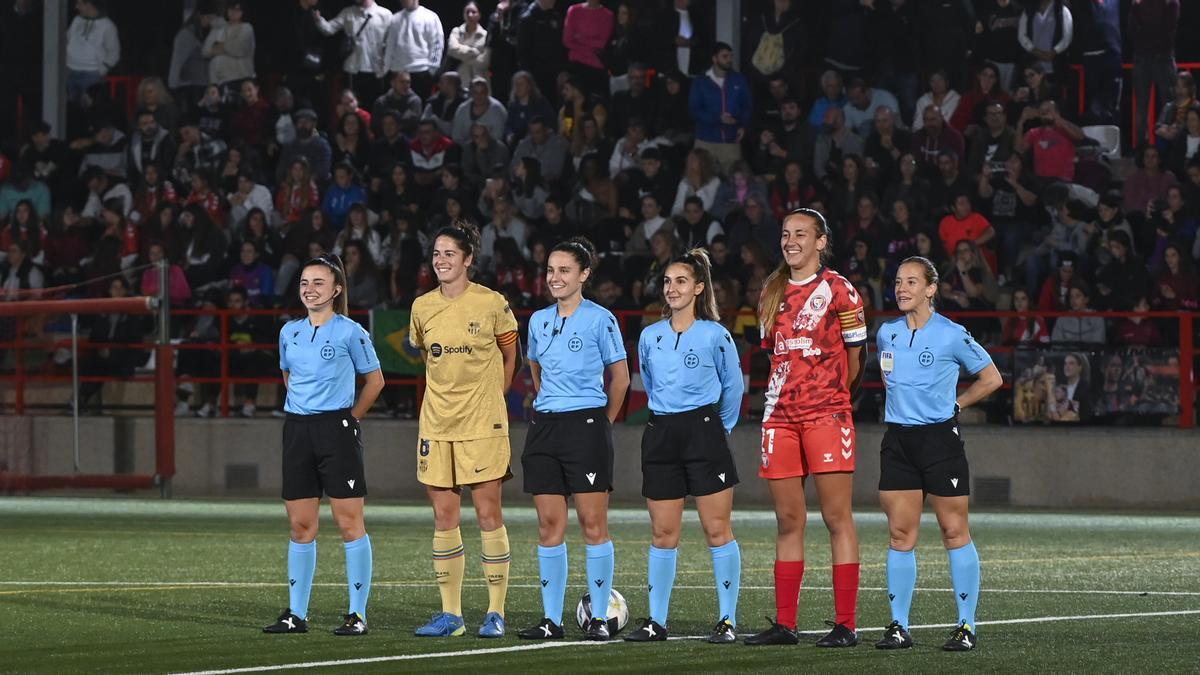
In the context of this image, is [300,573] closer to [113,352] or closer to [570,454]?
[570,454]

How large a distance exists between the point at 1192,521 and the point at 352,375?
408 inches

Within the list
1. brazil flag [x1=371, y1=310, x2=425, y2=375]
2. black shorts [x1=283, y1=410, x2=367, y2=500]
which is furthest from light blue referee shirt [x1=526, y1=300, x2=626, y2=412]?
brazil flag [x1=371, y1=310, x2=425, y2=375]

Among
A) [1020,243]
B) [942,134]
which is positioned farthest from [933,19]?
[1020,243]

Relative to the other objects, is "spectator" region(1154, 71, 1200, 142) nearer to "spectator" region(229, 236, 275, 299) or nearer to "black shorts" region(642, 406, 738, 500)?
"spectator" region(229, 236, 275, 299)

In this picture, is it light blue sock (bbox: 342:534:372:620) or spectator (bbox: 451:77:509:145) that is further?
spectator (bbox: 451:77:509:145)

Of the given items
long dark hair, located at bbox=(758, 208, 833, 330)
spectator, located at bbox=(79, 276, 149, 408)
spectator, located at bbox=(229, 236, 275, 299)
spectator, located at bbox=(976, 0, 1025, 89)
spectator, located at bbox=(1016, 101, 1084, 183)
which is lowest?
spectator, located at bbox=(79, 276, 149, 408)

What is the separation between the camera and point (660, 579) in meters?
9.95

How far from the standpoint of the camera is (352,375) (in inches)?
416

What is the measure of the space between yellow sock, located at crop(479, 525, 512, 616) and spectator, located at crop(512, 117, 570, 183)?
13080 millimetres

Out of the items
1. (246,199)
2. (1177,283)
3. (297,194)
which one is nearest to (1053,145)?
(1177,283)

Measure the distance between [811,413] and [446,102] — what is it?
15.3m

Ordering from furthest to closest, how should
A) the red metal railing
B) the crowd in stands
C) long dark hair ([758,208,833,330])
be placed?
1. the crowd in stands
2. the red metal railing
3. long dark hair ([758,208,833,330])

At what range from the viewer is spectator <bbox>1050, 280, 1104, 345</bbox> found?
19.8 metres

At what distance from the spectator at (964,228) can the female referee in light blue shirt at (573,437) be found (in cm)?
1077
